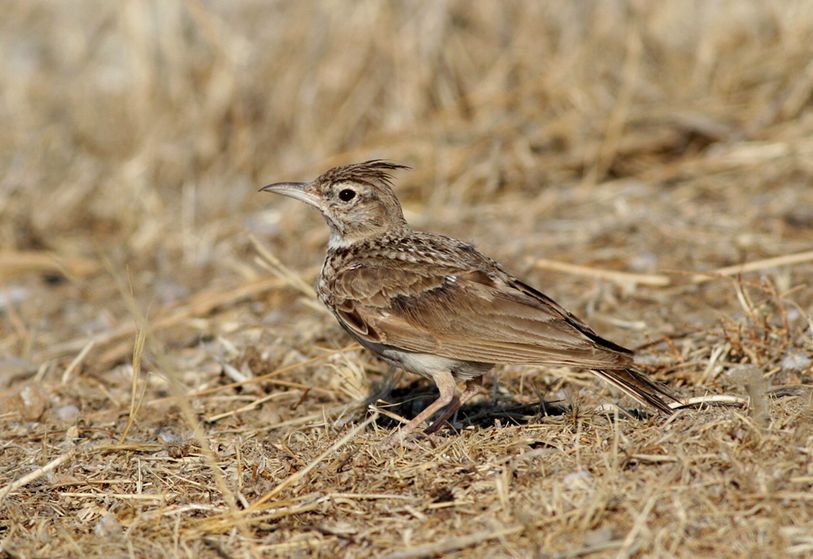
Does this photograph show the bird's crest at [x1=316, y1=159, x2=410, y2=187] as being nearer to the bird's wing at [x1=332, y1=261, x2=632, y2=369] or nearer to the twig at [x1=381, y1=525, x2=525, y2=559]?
the bird's wing at [x1=332, y1=261, x2=632, y2=369]

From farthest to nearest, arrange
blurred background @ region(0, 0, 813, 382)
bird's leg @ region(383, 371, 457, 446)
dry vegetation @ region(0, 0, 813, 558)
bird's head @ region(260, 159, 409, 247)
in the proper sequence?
blurred background @ region(0, 0, 813, 382), bird's head @ region(260, 159, 409, 247), bird's leg @ region(383, 371, 457, 446), dry vegetation @ region(0, 0, 813, 558)

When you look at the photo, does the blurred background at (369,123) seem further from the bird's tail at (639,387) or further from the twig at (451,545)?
the twig at (451,545)

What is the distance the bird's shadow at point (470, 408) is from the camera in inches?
200

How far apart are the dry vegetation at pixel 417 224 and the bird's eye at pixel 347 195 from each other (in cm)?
80

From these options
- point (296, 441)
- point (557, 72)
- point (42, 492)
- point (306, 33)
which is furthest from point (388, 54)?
point (42, 492)

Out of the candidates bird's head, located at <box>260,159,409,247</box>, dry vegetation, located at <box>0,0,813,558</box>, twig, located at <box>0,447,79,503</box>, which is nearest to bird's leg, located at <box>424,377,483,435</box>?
dry vegetation, located at <box>0,0,813,558</box>

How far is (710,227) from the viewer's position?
7488mm

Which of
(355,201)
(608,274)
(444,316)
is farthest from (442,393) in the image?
(608,274)

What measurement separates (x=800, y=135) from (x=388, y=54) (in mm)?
3551

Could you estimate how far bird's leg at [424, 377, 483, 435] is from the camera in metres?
4.95

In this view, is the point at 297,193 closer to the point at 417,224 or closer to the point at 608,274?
the point at 608,274

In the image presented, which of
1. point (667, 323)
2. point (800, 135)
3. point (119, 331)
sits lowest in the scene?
point (119, 331)

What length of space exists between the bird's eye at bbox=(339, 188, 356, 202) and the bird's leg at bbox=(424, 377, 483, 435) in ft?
3.80

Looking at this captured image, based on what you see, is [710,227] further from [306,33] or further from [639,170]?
[306,33]
